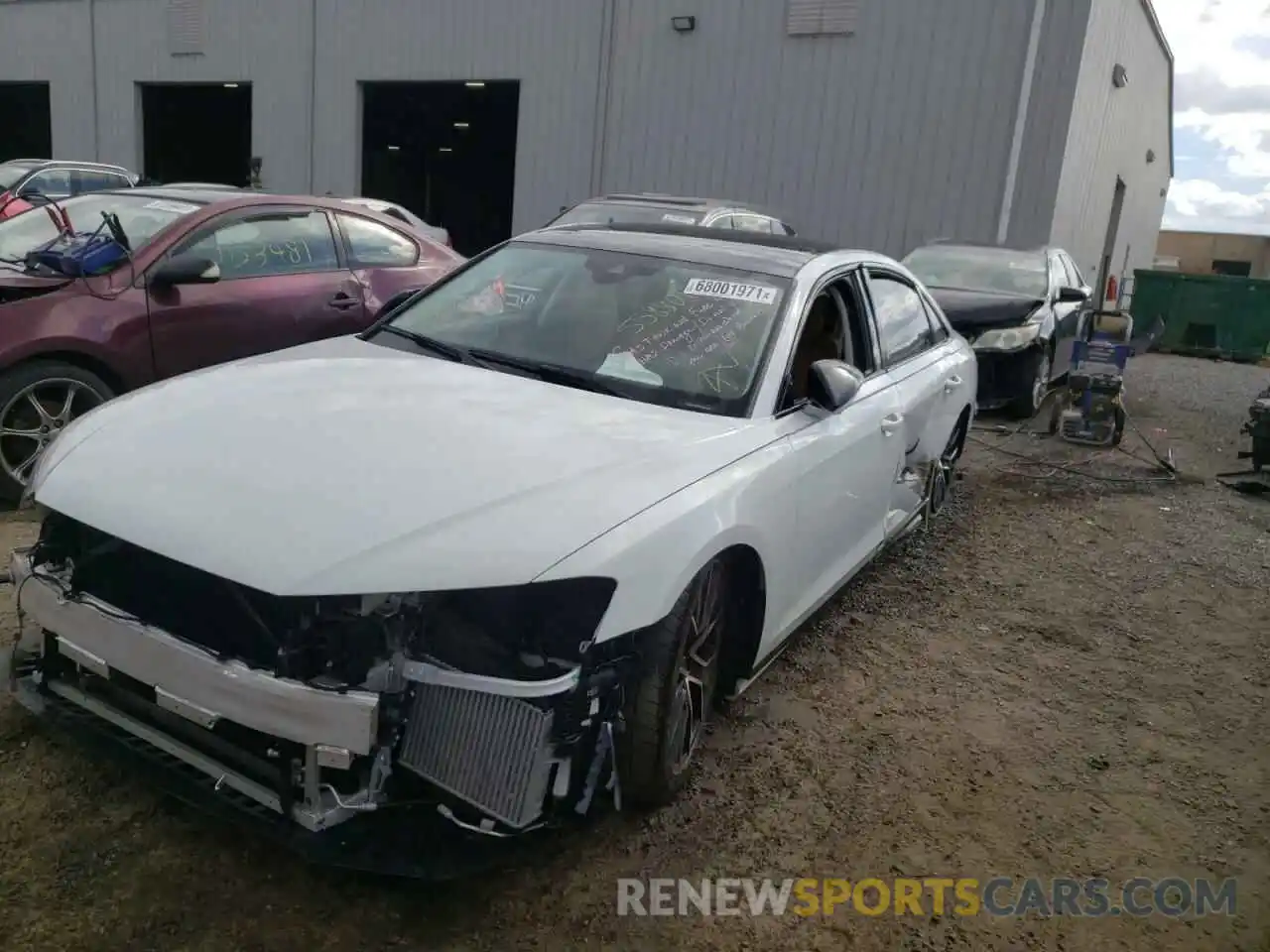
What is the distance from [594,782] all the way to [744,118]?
1340cm

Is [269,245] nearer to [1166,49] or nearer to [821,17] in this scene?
[821,17]

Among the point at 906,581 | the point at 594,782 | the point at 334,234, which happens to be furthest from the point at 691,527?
the point at 334,234

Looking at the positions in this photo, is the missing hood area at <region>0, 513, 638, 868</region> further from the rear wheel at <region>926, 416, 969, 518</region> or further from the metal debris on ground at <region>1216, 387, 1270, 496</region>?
the metal debris on ground at <region>1216, 387, 1270, 496</region>

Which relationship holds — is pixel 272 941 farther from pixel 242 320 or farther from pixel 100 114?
pixel 100 114

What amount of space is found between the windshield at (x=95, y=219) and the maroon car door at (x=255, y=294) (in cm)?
28

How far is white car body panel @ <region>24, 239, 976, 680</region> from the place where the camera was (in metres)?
2.18

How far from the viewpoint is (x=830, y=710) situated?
3516 mm

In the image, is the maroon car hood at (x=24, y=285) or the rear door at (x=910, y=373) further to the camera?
the maroon car hood at (x=24, y=285)

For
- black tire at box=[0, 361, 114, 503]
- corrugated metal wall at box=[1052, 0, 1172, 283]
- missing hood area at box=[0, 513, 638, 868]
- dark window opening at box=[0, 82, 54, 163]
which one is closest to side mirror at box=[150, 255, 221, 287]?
black tire at box=[0, 361, 114, 503]

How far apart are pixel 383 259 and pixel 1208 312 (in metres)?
16.7

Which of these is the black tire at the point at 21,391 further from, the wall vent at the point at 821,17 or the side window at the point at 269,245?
the wall vent at the point at 821,17

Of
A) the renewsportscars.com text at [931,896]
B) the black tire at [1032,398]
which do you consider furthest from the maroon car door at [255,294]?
the black tire at [1032,398]

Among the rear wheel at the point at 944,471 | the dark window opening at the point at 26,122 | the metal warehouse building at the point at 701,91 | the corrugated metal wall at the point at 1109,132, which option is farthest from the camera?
the dark window opening at the point at 26,122

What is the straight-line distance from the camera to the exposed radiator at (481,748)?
218 cm
